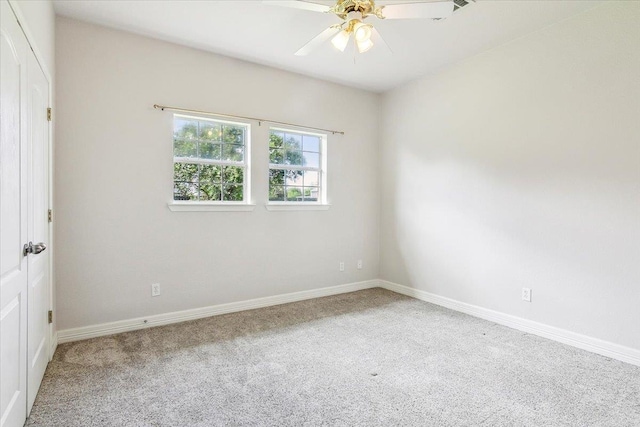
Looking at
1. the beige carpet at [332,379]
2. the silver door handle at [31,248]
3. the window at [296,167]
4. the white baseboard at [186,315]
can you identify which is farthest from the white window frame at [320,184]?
the silver door handle at [31,248]

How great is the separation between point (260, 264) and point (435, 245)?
2.10 metres

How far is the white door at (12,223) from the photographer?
56.5 inches

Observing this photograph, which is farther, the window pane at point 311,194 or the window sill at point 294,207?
the window pane at point 311,194

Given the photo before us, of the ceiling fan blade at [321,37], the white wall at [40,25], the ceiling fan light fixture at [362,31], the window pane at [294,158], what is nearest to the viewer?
the white wall at [40,25]

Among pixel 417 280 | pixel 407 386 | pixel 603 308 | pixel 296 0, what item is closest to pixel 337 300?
pixel 417 280

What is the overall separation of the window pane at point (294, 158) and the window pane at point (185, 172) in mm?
1110

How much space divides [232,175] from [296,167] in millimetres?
840

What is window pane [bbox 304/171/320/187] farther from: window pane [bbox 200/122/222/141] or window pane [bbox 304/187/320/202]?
window pane [bbox 200/122/222/141]

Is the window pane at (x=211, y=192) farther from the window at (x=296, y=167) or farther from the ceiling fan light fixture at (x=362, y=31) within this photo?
the ceiling fan light fixture at (x=362, y=31)

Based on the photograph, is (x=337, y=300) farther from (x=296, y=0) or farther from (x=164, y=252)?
(x=296, y=0)

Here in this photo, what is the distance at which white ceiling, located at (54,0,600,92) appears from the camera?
2680 millimetres

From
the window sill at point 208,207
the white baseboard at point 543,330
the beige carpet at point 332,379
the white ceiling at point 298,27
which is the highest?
the white ceiling at point 298,27

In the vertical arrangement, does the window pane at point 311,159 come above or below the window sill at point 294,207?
above

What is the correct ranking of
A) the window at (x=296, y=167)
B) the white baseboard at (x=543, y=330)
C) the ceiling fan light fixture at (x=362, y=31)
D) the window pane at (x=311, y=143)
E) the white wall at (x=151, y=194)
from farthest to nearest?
the window pane at (x=311, y=143)
the window at (x=296, y=167)
the white wall at (x=151, y=194)
the white baseboard at (x=543, y=330)
the ceiling fan light fixture at (x=362, y=31)
